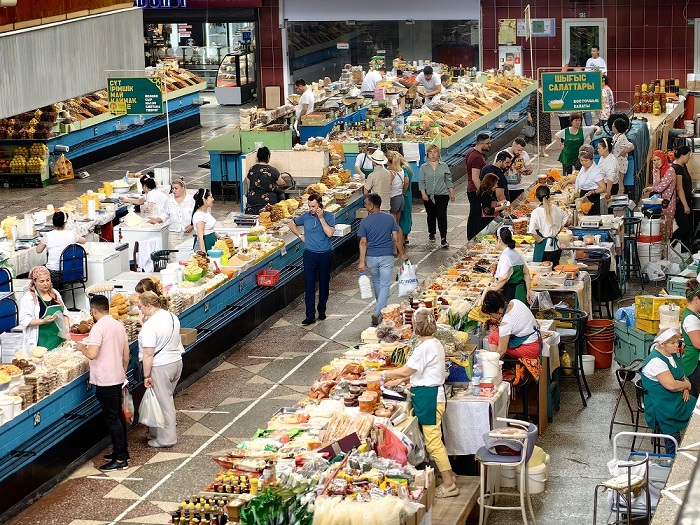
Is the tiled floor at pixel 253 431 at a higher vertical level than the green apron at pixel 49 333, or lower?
lower

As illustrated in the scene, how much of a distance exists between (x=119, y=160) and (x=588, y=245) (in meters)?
12.9

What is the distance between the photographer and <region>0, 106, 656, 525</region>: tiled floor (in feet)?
31.8

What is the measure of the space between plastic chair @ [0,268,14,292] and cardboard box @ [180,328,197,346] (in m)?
2.32

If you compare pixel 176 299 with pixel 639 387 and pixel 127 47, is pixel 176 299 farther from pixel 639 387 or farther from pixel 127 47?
pixel 639 387

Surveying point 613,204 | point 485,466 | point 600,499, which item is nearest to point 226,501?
point 485,466

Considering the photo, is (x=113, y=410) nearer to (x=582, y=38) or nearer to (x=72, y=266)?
(x=72, y=266)

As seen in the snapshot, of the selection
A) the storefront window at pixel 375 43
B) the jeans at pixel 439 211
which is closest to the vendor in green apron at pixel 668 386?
the jeans at pixel 439 211

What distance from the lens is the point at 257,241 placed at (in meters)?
15.0

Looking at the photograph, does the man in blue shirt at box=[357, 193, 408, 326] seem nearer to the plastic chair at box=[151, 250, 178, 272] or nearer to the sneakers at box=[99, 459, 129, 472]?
the plastic chair at box=[151, 250, 178, 272]

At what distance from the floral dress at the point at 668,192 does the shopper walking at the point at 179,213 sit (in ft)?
20.2

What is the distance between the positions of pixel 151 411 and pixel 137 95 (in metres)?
8.07

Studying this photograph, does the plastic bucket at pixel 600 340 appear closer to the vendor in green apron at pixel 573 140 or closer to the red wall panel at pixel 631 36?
the vendor in green apron at pixel 573 140

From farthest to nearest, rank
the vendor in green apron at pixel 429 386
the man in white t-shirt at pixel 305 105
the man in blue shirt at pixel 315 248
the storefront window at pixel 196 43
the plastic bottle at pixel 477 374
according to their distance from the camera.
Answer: the storefront window at pixel 196 43, the man in white t-shirt at pixel 305 105, the man in blue shirt at pixel 315 248, the plastic bottle at pixel 477 374, the vendor in green apron at pixel 429 386

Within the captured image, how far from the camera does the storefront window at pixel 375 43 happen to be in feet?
107
